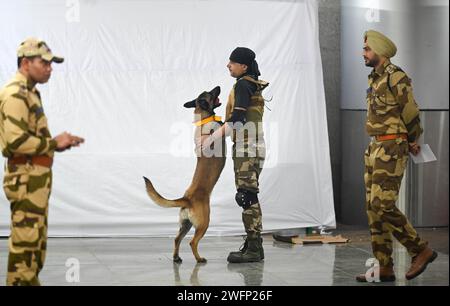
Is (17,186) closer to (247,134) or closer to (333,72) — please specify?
(247,134)

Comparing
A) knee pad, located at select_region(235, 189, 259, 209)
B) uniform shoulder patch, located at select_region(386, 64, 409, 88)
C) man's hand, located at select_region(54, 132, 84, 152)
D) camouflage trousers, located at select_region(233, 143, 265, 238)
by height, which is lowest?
knee pad, located at select_region(235, 189, 259, 209)

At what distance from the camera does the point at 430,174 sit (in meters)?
11.0

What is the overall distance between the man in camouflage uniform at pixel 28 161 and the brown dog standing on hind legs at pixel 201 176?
7.77 ft

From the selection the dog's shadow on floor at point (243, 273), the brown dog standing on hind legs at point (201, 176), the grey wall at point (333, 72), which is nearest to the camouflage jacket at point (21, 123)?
the dog's shadow on floor at point (243, 273)

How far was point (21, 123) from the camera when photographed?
5.62m

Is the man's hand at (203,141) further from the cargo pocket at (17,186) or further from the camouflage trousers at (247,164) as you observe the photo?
the cargo pocket at (17,186)

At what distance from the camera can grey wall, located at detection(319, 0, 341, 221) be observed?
11547mm

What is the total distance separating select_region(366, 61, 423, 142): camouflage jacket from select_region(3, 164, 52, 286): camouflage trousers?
2727mm

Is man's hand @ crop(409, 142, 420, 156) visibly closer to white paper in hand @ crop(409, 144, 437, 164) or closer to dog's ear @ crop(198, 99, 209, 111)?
white paper in hand @ crop(409, 144, 437, 164)

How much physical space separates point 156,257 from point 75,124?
211 cm

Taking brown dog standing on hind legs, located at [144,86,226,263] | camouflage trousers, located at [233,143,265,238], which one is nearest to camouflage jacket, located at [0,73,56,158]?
brown dog standing on hind legs, located at [144,86,226,263]

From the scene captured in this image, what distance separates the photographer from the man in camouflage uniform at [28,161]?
564 centimetres

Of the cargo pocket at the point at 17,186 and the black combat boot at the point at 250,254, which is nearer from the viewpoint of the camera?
the cargo pocket at the point at 17,186

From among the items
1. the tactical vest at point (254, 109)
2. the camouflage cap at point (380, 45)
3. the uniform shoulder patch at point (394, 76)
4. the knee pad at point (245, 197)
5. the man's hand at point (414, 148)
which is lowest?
the knee pad at point (245, 197)
